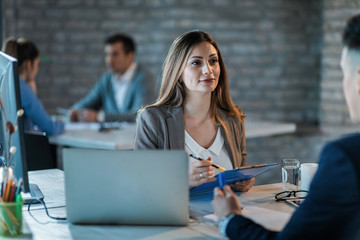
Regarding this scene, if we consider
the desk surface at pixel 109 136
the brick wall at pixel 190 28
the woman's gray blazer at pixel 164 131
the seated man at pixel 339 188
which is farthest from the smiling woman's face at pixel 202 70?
the brick wall at pixel 190 28

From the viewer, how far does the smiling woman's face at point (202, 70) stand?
2365 mm

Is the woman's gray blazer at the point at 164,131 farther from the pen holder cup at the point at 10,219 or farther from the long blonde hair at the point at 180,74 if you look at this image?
the pen holder cup at the point at 10,219

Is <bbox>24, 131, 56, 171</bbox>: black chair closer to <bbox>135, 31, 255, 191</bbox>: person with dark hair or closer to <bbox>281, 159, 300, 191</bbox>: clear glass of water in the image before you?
<bbox>135, 31, 255, 191</bbox>: person with dark hair

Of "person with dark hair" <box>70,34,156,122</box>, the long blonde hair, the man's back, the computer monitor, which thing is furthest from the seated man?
"person with dark hair" <box>70,34,156,122</box>

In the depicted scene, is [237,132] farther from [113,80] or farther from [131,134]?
[113,80]

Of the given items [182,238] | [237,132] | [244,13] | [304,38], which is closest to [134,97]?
[244,13]

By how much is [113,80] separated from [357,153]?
371 centimetres

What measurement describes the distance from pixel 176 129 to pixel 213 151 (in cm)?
19

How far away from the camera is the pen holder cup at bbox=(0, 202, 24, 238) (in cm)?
155

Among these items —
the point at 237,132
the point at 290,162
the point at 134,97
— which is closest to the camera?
the point at 290,162

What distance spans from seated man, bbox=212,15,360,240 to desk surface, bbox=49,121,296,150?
2100 mm

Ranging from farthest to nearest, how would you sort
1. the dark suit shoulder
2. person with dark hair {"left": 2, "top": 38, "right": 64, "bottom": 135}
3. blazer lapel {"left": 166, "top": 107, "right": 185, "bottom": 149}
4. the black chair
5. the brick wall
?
the brick wall, person with dark hair {"left": 2, "top": 38, "right": 64, "bottom": 135}, the black chair, blazer lapel {"left": 166, "top": 107, "right": 185, "bottom": 149}, the dark suit shoulder

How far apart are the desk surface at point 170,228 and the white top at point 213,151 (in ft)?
0.92

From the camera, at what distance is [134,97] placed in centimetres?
475
